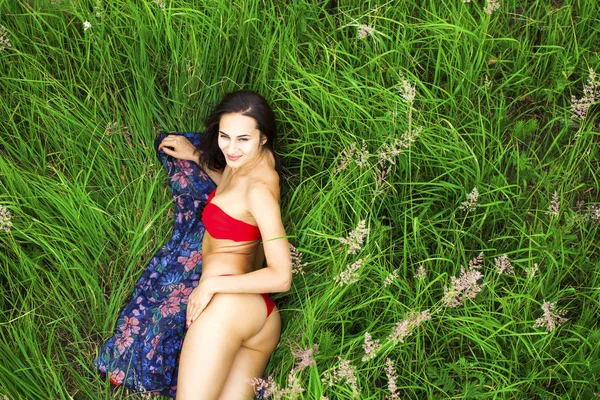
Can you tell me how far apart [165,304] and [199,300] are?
0.43 m

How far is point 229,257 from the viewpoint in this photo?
3014 mm

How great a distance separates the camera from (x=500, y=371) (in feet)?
9.53

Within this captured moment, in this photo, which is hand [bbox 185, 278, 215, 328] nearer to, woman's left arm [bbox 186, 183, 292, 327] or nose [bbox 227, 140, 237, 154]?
woman's left arm [bbox 186, 183, 292, 327]

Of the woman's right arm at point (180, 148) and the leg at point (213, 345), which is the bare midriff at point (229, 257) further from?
the woman's right arm at point (180, 148)

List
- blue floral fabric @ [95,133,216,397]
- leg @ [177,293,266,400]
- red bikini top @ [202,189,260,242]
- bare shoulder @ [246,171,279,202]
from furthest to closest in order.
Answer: blue floral fabric @ [95,133,216,397] → red bikini top @ [202,189,260,242] → bare shoulder @ [246,171,279,202] → leg @ [177,293,266,400]

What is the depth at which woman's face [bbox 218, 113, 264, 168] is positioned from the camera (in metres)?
2.89

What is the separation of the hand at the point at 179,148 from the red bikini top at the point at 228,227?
1.48 ft

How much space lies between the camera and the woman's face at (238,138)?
9.50 ft

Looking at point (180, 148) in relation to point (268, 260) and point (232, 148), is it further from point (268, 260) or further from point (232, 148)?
A: point (268, 260)

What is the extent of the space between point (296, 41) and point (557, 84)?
1.45 m

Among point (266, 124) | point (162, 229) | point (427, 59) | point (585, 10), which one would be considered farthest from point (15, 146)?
point (585, 10)

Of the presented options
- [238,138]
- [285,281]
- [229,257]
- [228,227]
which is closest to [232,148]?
[238,138]

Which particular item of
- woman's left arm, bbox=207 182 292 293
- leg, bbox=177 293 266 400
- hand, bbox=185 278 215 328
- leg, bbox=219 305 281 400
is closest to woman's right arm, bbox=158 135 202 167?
woman's left arm, bbox=207 182 292 293

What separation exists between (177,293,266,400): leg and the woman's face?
670 mm
